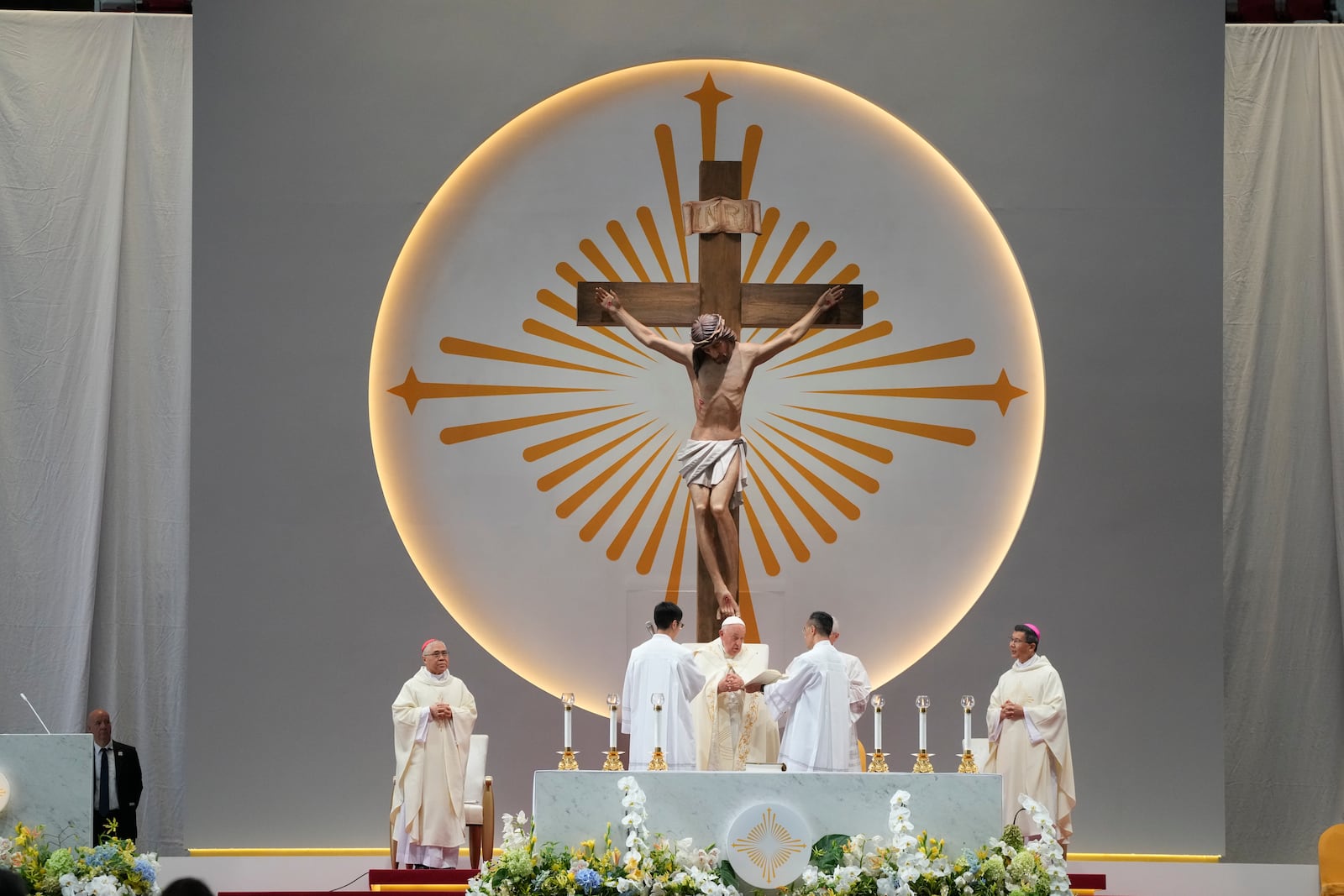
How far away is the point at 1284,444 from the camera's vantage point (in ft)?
31.1

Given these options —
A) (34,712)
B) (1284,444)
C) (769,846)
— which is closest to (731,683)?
(769,846)

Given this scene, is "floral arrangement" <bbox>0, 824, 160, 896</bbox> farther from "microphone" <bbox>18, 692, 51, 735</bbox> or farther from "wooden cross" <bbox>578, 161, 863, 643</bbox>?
"wooden cross" <bbox>578, 161, 863, 643</bbox>

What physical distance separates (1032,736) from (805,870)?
252cm

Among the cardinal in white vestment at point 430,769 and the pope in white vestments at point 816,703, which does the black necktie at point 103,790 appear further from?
the pope in white vestments at point 816,703

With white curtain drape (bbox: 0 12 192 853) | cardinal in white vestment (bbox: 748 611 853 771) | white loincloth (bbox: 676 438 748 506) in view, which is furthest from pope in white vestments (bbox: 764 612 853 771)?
white curtain drape (bbox: 0 12 192 853)

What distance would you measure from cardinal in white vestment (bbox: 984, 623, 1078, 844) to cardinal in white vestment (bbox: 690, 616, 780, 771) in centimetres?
114

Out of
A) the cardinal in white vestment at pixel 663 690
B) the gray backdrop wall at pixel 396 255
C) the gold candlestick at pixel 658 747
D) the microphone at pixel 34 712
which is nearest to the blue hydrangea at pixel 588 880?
the gold candlestick at pixel 658 747

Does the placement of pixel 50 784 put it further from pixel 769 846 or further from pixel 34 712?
pixel 34 712

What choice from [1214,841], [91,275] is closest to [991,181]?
[1214,841]

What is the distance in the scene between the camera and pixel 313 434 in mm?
9320

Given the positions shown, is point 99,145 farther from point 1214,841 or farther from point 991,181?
point 1214,841

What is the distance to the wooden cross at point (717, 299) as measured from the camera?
8.07m

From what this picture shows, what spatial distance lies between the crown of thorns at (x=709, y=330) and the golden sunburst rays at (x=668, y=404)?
1643 millimetres

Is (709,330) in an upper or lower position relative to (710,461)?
upper
